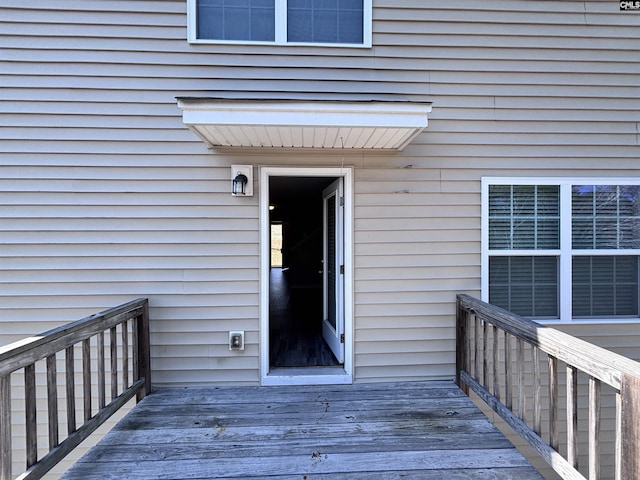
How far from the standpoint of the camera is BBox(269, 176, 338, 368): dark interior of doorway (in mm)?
3826

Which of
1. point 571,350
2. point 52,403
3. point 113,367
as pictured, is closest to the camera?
point 571,350

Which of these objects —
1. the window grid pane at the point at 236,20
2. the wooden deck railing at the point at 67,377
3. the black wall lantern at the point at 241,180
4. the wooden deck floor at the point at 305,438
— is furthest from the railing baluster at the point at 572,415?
the window grid pane at the point at 236,20

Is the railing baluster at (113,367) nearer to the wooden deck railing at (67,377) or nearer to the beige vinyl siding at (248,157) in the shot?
the wooden deck railing at (67,377)

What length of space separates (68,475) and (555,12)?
495 cm

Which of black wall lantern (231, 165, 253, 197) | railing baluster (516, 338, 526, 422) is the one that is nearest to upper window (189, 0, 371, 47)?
black wall lantern (231, 165, 253, 197)

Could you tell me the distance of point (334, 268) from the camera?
3699 millimetres

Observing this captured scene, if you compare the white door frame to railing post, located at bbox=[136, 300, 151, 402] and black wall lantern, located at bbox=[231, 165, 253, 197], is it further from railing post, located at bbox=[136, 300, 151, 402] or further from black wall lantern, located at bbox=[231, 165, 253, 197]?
railing post, located at bbox=[136, 300, 151, 402]

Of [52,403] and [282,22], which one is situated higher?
[282,22]

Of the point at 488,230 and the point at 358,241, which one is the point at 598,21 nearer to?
the point at 488,230

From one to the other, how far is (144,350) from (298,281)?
24.0 feet

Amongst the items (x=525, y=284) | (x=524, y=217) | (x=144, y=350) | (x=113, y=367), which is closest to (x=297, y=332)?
(x=144, y=350)

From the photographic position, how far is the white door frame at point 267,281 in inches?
120

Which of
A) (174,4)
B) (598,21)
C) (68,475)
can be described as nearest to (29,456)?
(68,475)

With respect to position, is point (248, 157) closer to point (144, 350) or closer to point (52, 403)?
point (144, 350)
